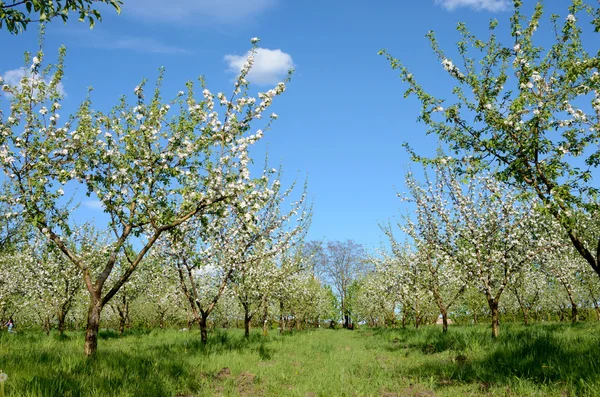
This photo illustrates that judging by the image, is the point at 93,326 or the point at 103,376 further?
the point at 93,326

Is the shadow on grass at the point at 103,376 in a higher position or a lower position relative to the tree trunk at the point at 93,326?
lower

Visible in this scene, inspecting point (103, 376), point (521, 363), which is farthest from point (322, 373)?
point (103, 376)

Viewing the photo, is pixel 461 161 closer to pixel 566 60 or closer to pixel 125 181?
pixel 566 60

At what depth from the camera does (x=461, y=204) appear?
15461 mm

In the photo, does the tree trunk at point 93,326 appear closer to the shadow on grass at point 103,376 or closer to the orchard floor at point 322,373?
the orchard floor at point 322,373

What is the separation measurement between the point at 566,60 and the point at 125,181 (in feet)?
35.2

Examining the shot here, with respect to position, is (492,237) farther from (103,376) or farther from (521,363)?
(103,376)

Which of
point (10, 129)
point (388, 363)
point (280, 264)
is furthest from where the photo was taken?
point (280, 264)

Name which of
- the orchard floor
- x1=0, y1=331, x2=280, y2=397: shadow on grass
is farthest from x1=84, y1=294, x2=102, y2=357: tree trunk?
x1=0, y1=331, x2=280, y2=397: shadow on grass

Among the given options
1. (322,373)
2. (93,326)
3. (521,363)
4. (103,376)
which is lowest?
(322,373)

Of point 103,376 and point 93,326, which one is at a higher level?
point 93,326

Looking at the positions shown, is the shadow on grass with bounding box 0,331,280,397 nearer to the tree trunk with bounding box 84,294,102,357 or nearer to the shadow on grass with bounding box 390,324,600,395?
the tree trunk with bounding box 84,294,102,357

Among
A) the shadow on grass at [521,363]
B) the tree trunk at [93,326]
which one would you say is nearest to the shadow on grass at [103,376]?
the tree trunk at [93,326]

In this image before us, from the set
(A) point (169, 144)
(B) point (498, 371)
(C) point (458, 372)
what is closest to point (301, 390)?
(C) point (458, 372)
